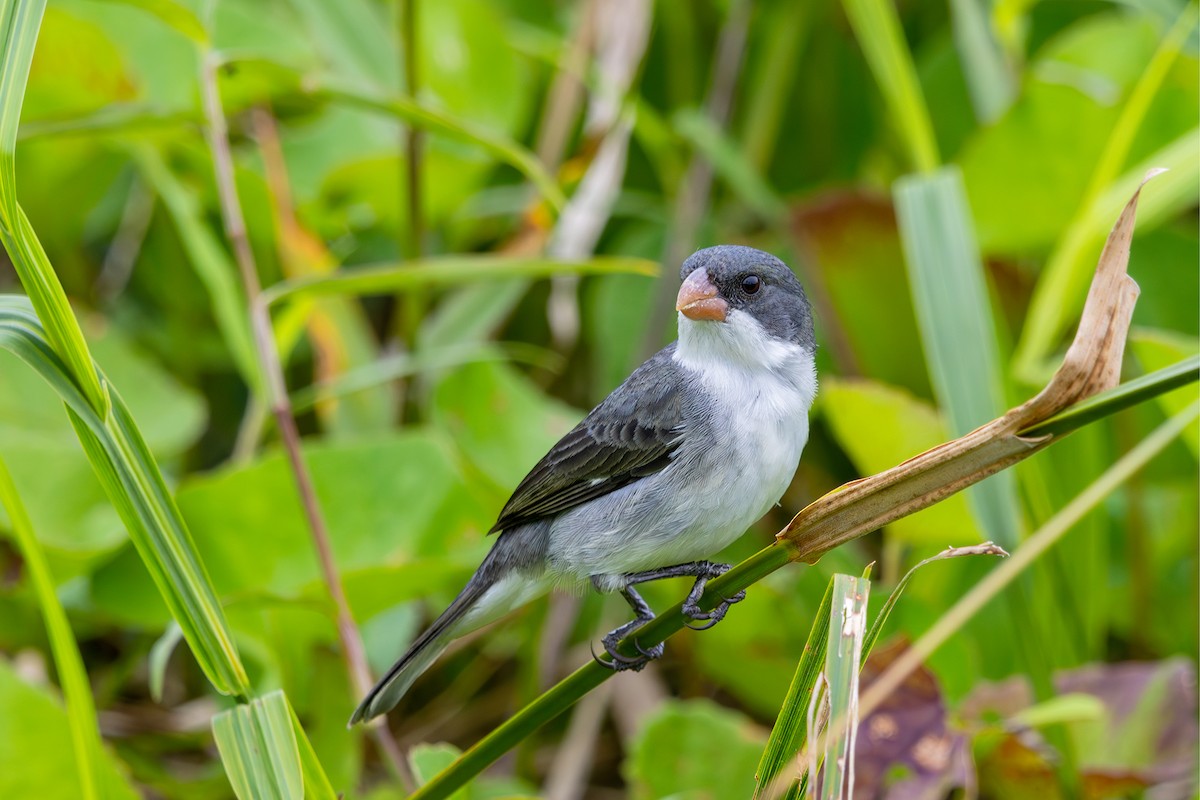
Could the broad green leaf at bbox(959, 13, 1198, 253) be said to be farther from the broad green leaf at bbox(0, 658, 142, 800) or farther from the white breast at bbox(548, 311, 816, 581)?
the broad green leaf at bbox(0, 658, 142, 800)

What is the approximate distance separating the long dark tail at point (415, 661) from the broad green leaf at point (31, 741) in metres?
0.59

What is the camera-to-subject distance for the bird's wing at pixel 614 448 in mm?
2031

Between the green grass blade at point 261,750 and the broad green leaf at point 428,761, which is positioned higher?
the green grass blade at point 261,750

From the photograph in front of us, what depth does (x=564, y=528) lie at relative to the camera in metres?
2.11

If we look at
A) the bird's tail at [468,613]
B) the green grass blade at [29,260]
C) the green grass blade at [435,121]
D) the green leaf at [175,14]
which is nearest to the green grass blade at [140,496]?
the green grass blade at [29,260]

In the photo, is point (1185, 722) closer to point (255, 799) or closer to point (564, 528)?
point (564, 528)

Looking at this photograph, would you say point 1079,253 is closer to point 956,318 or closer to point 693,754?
point 956,318

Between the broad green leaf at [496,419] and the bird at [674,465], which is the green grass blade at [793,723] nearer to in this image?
the bird at [674,465]

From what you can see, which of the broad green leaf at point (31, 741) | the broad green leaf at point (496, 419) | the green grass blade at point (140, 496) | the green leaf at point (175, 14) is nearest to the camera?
the green grass blade at point (140, 496)

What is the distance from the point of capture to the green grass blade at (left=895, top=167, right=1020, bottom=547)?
2336 mm

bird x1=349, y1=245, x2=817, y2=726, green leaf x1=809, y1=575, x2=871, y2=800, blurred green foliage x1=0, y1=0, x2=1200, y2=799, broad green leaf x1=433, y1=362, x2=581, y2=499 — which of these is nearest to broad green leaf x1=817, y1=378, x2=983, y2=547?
blurred green foliage x1=0, y1=0, x2=1200, y2=799

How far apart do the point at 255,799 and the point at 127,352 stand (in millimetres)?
2201

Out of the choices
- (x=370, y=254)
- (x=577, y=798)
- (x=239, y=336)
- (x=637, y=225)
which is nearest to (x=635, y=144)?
(x=637, y=225)

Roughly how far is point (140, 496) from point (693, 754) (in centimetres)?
142
